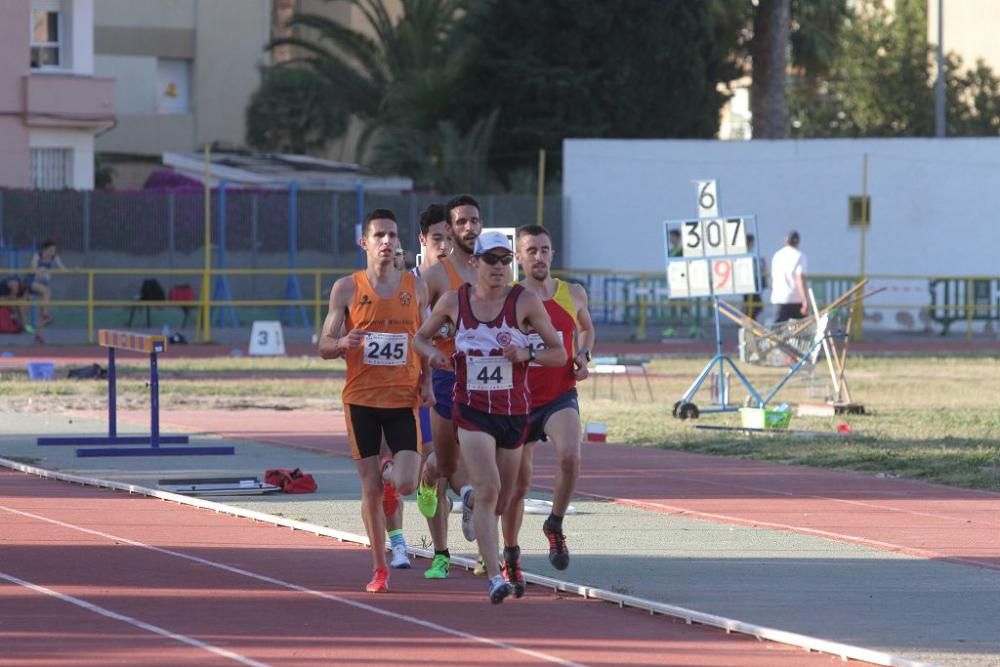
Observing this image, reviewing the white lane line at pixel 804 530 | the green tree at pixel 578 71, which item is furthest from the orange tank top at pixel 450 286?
the green tree at pixel 578 71

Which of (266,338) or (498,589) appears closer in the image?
(498,589)

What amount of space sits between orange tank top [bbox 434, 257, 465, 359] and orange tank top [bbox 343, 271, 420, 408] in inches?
18.6

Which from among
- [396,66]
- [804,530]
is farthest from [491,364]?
[396,66]

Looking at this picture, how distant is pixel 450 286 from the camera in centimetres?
1125

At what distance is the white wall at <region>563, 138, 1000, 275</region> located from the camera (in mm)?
41656

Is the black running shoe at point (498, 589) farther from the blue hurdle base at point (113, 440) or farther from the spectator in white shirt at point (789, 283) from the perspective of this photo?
the spectator in white shirt at point (789, 283)

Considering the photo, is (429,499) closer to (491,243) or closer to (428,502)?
(428,502)

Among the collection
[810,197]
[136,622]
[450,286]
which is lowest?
[136,622]

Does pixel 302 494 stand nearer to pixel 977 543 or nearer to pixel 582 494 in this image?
pixel 582 494

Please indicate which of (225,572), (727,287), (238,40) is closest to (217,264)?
(727,287)

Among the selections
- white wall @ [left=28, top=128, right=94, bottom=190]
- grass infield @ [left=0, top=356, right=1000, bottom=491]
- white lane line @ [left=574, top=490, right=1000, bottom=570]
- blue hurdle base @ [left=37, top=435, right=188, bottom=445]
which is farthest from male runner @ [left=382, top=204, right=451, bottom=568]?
white wall @ [left=28, top=128, right=94, bottom=190]

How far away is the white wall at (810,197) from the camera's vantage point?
4166 centimetres

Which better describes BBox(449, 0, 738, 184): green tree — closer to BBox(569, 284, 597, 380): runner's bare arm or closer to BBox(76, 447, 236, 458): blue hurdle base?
BBox(76, 447, 236, 458): blue hurdle base

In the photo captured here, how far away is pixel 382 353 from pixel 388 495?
868mm
